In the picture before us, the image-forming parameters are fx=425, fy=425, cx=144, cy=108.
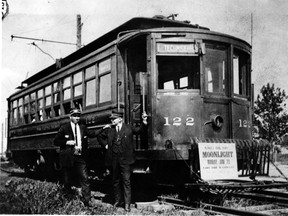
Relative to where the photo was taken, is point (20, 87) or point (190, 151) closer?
point (190, 151)

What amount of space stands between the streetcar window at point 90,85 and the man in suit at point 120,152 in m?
2.11

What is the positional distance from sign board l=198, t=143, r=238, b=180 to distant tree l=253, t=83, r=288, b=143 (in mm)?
15454

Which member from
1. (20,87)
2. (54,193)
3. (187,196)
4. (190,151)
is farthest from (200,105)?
(20,87)

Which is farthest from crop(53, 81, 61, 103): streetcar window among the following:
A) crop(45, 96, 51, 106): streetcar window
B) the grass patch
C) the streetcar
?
the grass patch

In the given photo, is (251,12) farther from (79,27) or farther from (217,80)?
(79,27)

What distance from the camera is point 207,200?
720 centimetres

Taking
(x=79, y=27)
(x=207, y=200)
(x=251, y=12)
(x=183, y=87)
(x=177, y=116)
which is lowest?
(x=207, y=200)

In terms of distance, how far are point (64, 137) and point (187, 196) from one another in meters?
2.38

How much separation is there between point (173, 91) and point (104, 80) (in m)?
1.68

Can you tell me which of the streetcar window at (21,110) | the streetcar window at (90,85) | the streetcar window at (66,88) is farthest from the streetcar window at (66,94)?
the streetcar window at (21,110)

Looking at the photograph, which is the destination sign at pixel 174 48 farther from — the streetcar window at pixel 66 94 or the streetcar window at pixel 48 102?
the streetcar window at pixel 48 102

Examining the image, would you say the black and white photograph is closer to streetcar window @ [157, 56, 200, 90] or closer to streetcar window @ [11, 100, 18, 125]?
streetcar window @ [157, 56, 200, 90]

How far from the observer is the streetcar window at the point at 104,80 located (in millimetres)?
8266

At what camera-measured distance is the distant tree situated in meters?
23.8
